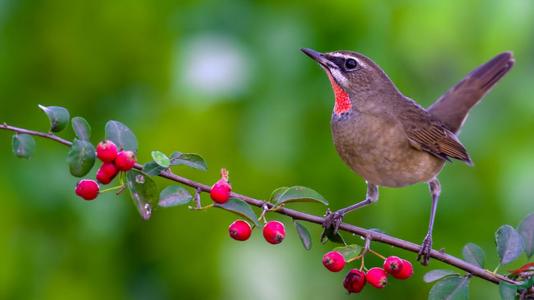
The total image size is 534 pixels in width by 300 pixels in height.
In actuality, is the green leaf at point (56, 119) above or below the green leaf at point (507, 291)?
above

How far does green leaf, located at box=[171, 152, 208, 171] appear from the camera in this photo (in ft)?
7.89

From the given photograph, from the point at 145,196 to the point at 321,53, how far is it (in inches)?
66.5

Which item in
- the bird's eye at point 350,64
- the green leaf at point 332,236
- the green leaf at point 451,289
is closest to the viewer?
the green leaf at point 451,289

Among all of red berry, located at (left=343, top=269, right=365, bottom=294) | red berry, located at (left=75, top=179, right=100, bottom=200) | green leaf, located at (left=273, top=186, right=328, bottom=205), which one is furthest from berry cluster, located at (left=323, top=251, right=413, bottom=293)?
red berry, located at (left=75, top=179, right=100, bottom=200)

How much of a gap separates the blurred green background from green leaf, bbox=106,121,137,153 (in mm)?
1406

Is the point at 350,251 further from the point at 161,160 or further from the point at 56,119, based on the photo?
the point at 56,119

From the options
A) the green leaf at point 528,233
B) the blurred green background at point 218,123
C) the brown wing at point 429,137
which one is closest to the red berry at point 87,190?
the green leaf at point 528,233

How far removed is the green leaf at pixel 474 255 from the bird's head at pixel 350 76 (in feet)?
4.86

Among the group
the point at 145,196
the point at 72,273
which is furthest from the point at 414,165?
the point at 145,196

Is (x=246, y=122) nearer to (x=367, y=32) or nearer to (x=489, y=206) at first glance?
(x=367, y=32)

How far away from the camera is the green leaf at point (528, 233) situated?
2.57 meters

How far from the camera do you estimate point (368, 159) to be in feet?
12.7

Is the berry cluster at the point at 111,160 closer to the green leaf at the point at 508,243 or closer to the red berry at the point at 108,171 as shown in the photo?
the red berry at the point at 108,171

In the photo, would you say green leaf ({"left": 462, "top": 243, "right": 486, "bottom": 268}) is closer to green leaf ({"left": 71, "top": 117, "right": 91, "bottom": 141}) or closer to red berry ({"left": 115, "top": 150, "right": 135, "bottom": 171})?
red berry ({"left": 115, "top": 150, "right": 135, "bottom": 171})
